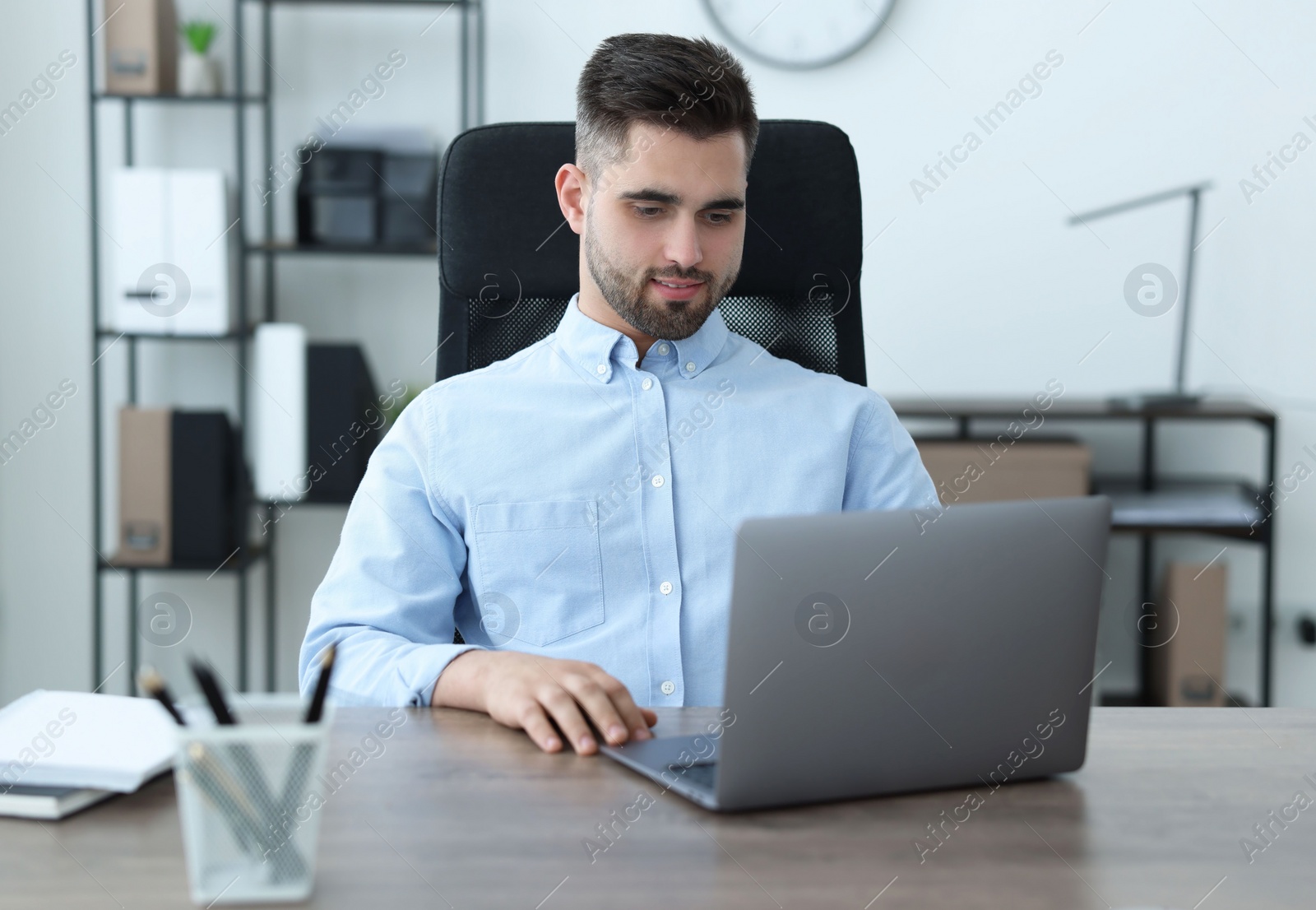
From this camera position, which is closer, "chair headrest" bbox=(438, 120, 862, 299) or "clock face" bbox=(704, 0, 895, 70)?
"chair headrest" bbox=(438, 120, 862, 299)

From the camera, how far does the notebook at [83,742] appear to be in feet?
2.22

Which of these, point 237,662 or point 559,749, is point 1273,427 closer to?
point 559,749

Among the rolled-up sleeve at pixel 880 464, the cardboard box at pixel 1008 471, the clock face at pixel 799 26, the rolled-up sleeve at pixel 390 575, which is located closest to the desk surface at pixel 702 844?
the rolled-up sleeve at pixel 390 575

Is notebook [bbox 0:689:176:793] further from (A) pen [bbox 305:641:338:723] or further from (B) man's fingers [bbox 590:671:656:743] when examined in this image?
(B) man's fingers [bbox 590:671:656:743]

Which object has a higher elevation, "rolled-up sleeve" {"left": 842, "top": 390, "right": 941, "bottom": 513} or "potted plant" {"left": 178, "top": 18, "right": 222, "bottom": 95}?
"potted plant" {"left": 178, "top": 18, "right": 222, "bottom": 95}

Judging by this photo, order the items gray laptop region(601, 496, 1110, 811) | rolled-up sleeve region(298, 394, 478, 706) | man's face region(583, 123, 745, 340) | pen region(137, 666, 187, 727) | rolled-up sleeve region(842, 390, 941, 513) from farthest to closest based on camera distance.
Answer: rolled-up sleeve region(842, 390, 941, 513), man's face region(583, 123, 745, 340), rolled-up sleeve region(298, 394, 478, 706), gray laptop region(601, 496, 1110, 811), pen region(137, 666, 187, 727)

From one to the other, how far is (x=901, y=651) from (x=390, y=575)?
60 cm

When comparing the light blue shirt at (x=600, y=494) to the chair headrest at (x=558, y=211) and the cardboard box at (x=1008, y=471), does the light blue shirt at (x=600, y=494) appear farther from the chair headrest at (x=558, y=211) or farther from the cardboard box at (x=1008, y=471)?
the cardboard box at (x=1008, y=471)

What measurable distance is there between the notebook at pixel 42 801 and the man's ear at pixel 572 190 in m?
0.76

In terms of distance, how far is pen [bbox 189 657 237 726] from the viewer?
0.56m

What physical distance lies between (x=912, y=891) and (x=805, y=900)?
2.2 inches

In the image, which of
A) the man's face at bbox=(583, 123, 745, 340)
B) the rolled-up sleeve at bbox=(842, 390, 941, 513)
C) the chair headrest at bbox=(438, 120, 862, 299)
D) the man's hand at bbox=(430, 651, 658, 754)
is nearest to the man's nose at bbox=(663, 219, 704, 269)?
the man's face at bbox=(583, 123, 745, 340)

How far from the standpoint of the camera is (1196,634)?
2.38 metres

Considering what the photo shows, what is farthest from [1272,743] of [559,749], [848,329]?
[848,329]
